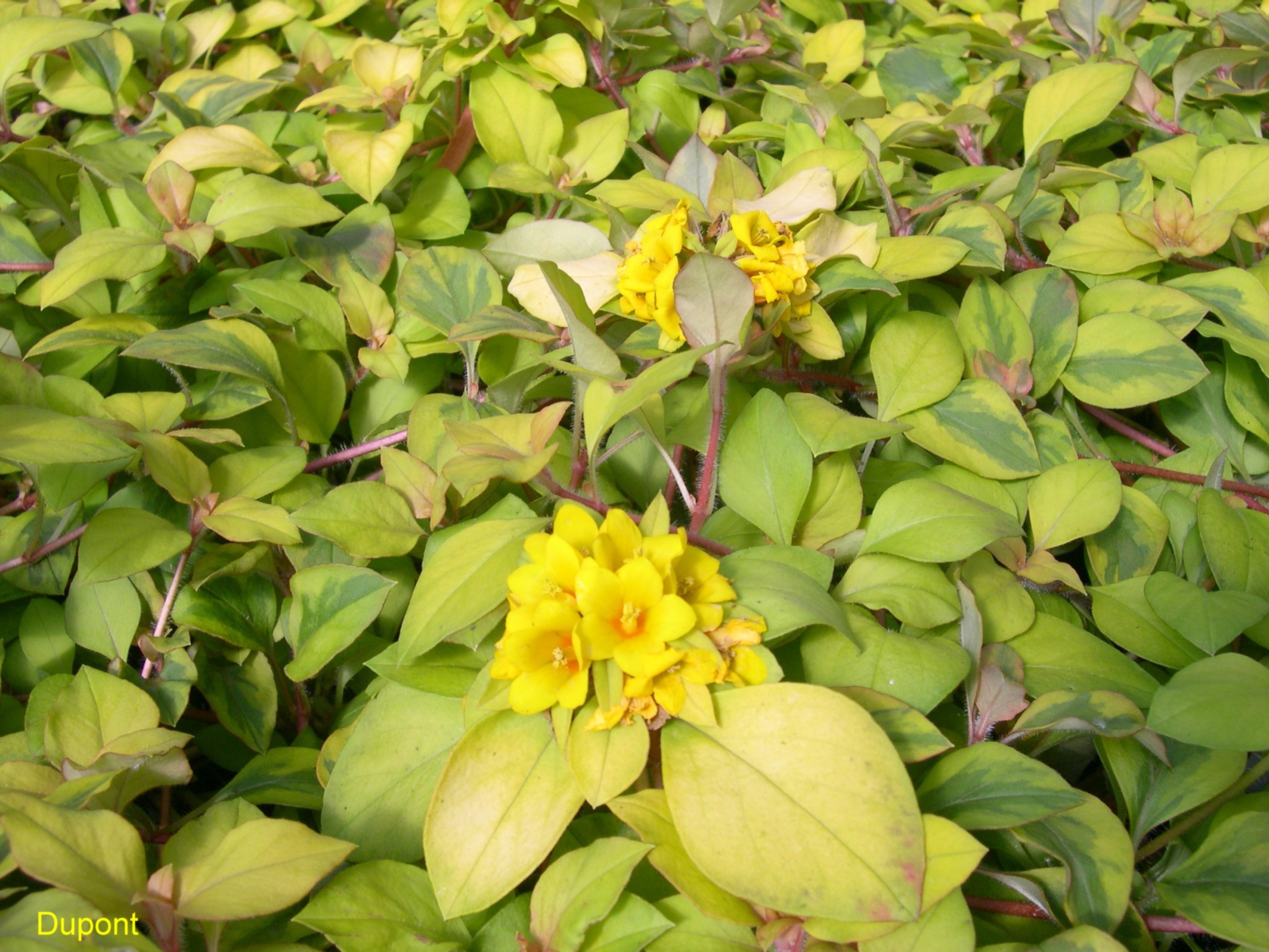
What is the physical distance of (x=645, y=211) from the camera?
1026 mm

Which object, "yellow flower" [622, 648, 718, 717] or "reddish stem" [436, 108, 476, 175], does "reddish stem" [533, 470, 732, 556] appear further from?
"reddish stem" [436, 108, 476, 175]

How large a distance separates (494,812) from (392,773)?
4.5 inches

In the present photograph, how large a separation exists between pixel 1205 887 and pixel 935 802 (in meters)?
0.19

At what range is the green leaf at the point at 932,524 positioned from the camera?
691mm

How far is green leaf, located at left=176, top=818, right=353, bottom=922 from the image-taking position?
1.75ft

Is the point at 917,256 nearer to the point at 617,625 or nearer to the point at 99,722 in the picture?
the point at 617,625

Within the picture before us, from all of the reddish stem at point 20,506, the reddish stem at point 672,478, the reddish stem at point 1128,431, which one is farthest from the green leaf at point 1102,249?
the reddish stem at point 20,506

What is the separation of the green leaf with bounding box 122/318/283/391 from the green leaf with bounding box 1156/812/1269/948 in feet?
2.82

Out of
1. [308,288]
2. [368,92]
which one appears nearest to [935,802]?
[308,288]

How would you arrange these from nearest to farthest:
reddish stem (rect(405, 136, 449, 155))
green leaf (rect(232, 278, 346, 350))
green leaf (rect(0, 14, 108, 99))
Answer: green leaf (rect(232, 278, 346, 350)) < green leaf (rect(0, 14, 108, 99)) < reddish stem (rect(405, 136, 449, 155))

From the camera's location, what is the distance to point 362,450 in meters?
0.92

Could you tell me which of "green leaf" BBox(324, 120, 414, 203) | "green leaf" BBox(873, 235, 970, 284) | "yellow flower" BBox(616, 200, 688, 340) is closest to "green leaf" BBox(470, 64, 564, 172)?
"green leaf" BBox(324, 120, 414, 203)

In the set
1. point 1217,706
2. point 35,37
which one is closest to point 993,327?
point 1217,706

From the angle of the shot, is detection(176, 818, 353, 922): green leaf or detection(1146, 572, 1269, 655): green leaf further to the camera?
detection(1146, 572, 1269, 655): green leaf
